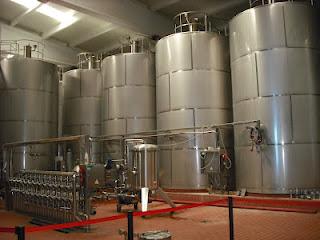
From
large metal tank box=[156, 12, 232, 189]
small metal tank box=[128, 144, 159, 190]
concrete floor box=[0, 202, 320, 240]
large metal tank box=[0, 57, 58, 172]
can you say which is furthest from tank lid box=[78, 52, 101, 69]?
concrete floor box=[0, 202, 320, 240]

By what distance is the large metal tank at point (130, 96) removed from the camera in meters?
12.1

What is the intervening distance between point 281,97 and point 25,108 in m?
8.51

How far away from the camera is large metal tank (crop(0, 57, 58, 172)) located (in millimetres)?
12180

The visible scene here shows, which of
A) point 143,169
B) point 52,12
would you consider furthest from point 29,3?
point 143,169

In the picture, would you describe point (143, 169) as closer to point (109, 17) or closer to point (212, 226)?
point (212, 226)

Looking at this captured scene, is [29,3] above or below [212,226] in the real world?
above

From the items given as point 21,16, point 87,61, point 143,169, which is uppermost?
point 21,16

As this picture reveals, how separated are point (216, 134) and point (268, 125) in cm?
139

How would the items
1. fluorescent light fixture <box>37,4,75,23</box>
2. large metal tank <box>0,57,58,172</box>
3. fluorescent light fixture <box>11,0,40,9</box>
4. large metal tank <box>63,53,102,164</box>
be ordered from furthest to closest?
large metal tank <box>63,53,102,164</box>, fluorescent light fixture <box>37,4,75,23</box>, large metal tank <box>0,57,58,172</box>, fluorescent light fixture <box>11,0,40,9</box>

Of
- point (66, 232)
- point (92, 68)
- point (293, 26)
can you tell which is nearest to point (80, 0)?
point (92, 68)

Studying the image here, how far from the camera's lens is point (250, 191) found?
8.91 m

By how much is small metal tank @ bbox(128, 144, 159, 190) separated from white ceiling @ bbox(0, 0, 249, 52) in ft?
15.9

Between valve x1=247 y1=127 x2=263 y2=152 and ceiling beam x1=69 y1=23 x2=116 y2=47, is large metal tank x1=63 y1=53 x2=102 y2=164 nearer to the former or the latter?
ceiling beam x1=69 y1=23 x2=116 y2=47

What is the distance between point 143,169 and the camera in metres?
7.84
